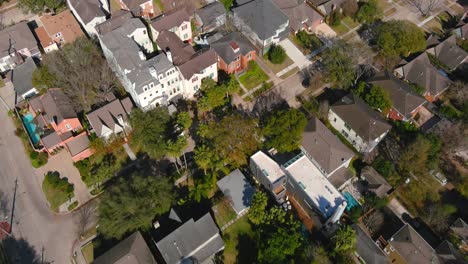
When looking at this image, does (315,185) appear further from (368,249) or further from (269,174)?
(368,249)

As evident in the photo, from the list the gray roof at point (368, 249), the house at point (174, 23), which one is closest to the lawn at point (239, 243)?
the gray roof at point (368, 249)

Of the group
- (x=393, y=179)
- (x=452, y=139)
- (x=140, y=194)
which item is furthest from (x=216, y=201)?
(x=452, y=139)

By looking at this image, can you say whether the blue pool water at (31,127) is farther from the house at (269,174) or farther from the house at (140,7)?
the house at (269,174)

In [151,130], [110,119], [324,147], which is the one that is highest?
[110,119]

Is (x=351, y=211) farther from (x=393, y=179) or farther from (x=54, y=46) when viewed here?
(x=54, y=46)

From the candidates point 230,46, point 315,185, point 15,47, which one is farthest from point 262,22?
point 15,47

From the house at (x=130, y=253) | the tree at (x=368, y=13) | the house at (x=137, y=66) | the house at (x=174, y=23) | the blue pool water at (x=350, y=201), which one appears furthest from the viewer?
the tree at (x=368, y=13)

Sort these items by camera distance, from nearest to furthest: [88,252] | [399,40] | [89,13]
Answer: [88,252] < [399,40] < [89,13]
